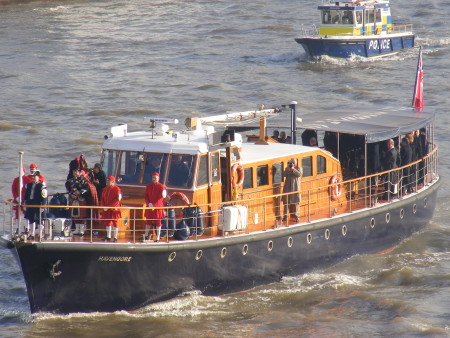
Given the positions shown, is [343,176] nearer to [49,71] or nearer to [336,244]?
[336,244]

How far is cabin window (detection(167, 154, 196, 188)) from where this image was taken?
1673 cm

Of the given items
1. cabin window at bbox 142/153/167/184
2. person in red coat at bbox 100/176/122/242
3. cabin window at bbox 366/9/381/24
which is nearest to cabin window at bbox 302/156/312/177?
cabin window at bbox 142/153/167/184

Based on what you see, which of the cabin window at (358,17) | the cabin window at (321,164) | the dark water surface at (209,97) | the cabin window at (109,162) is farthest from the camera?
the cabin window at (358,17)

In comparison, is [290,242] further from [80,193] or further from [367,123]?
[80,193]

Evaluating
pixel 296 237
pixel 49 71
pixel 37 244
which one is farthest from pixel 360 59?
pixel 37 244

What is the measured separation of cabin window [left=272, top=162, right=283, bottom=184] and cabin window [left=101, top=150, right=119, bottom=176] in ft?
10.4

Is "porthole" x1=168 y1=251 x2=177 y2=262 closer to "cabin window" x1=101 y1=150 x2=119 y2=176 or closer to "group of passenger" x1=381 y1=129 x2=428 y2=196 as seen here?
"cabin window" x1=101 y1=150 x2=119 y2=176

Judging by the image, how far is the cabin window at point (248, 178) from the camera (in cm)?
1752

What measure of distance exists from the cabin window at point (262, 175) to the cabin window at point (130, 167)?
239 cm

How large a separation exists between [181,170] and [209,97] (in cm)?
2032

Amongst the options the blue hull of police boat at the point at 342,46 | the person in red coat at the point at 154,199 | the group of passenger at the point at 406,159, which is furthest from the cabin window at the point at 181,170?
the blue hull of police boat at the point at 342,46

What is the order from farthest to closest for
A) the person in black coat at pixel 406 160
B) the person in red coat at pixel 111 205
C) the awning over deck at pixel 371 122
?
1. the person in black coat at pixel 406 160
2. the awning over deck at pixel 371 122
3. the person in red coat at pixel 111 205

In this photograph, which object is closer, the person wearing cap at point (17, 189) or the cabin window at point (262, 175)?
the person wearing cap at point (17, 189)

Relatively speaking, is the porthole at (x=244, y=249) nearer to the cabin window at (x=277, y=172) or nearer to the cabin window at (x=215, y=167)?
the cabin window at (x=215, y=167)
